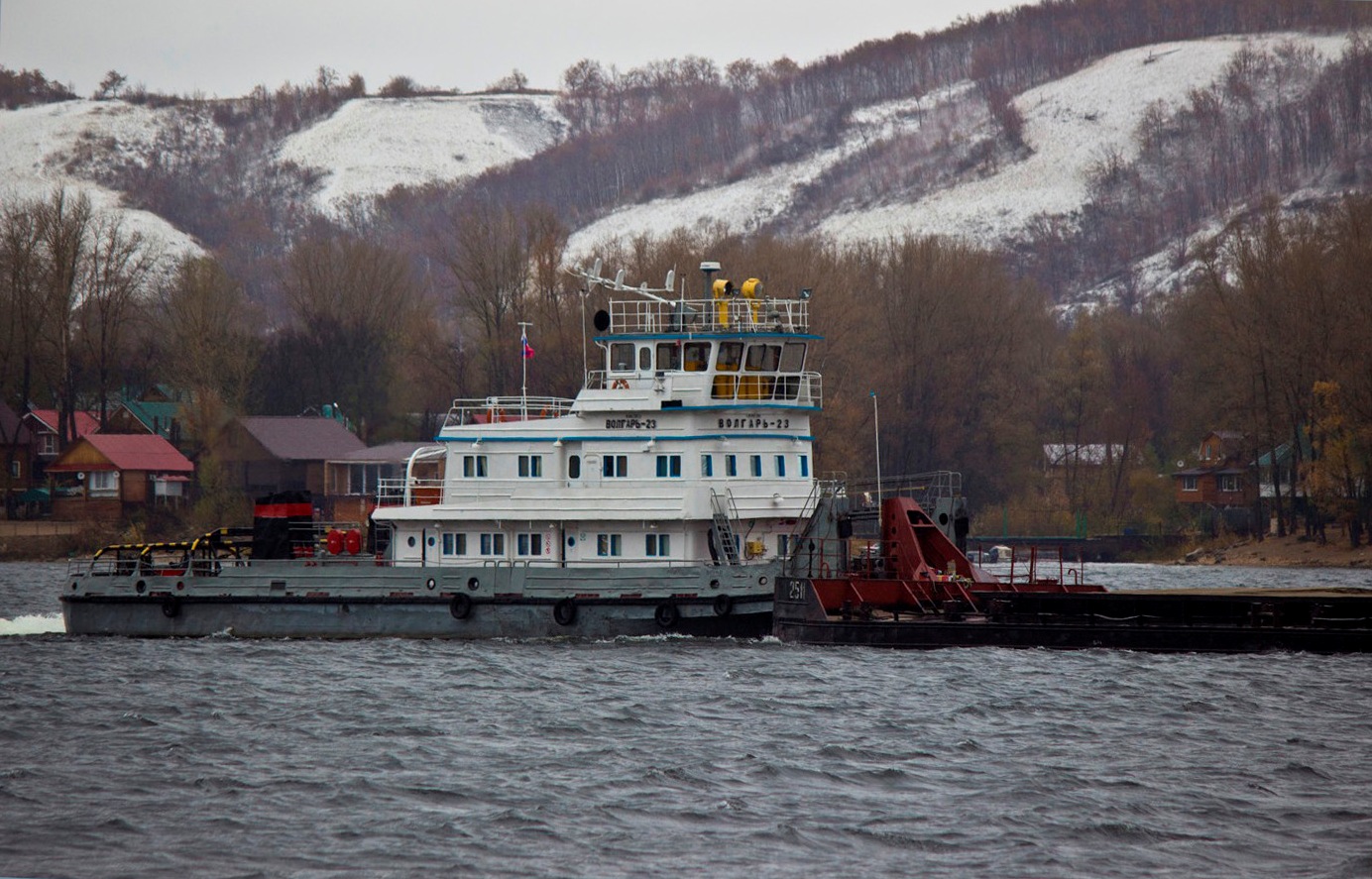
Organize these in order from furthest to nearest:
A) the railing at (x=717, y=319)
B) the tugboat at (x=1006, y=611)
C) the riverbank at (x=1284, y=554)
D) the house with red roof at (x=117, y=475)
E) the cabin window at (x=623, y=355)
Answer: the house with red roof at (x=117, y=475) → the riverbank at (x=1284, y=554) → the cabin window at (x=623, y=355) → the railing at (x=717, y=319) → the tugboat at (x=1006, y=611)

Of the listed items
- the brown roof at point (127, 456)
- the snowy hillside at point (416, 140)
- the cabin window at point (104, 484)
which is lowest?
the cabin window at point (104, 484)

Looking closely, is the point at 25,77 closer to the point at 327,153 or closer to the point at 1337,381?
the point at 1337,381

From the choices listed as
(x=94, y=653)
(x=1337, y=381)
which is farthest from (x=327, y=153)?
(x=94, y=653)

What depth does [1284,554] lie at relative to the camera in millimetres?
60781

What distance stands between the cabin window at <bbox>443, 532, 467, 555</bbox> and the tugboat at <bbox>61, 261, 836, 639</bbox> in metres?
0.03

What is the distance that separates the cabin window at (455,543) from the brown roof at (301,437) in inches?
1449

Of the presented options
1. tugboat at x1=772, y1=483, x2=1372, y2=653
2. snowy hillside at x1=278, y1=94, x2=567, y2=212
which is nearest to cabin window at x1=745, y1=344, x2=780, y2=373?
tugboat at x1=772, y1=483, x2=1372, y2=653

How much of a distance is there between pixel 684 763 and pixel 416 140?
166094mm

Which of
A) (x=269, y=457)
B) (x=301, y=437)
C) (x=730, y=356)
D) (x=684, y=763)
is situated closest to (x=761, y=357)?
(x=730, y=356)

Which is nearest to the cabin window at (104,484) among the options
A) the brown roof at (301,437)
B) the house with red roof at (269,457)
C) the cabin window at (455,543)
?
the house with red roof at (269,457)

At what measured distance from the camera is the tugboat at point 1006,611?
98.2 feet

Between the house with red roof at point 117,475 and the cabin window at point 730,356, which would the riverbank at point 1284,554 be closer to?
the cabin window at point 730,356

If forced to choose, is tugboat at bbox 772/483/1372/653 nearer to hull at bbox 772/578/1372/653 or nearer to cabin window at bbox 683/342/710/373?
hull at bbox 772/578/1372/653

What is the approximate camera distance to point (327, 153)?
16762 cm
